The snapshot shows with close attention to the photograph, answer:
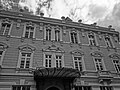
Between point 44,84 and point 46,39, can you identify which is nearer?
point 44,84

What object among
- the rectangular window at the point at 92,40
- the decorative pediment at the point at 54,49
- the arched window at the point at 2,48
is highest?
the rectangular window at the point at 92,40

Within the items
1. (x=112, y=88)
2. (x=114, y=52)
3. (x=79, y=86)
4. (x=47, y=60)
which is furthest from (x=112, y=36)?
(x=47, y=60)

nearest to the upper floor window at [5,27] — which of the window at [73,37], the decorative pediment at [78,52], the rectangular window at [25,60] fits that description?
the rectangular window at [25,60]

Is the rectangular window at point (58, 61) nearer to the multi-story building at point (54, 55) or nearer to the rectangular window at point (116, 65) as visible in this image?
the multi-story building at point (54, 55)

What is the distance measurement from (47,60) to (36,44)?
2.35 m

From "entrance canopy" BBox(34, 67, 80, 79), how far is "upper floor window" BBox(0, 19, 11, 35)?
21.2 feet

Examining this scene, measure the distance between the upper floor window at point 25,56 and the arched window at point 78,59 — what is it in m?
4.97

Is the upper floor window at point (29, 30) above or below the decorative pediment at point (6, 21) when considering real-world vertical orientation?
below

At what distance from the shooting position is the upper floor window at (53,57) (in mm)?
11178

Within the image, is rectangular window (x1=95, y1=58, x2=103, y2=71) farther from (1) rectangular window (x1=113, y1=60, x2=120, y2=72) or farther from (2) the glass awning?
(2) the glass awning

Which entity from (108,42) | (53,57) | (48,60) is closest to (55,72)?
(48,60)

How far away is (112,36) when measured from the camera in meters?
16.5

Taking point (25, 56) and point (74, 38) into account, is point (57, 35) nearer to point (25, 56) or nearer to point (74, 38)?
point (74, 38)

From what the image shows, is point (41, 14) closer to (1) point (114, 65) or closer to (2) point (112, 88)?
(1) point (114, 65)
